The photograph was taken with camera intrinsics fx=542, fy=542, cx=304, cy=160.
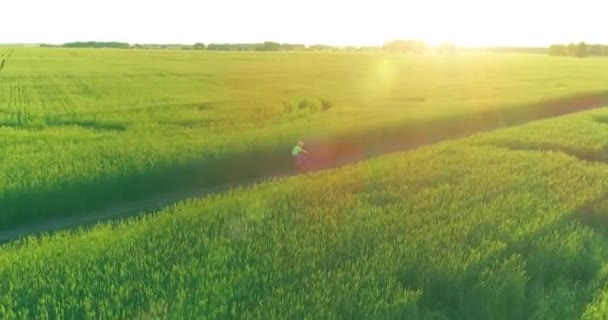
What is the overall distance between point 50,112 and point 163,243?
54.3 feet

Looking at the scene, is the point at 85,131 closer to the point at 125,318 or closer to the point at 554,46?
the point at 125,318

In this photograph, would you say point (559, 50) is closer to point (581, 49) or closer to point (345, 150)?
point (581, 49)

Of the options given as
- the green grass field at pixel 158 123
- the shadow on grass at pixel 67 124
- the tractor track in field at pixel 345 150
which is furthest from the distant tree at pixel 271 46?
the shadow on grass at pixel 67 124

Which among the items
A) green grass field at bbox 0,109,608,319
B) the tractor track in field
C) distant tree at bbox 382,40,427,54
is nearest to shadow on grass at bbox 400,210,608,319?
green grass field at bbox 0,109,608,319

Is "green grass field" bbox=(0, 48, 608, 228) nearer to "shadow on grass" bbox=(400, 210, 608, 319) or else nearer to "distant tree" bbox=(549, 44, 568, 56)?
"shadow on grass" bbox=(400, 210, 608, 319)

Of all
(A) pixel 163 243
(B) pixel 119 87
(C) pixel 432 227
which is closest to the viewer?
(A) pixel 163 243

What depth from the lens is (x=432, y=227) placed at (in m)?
7.41

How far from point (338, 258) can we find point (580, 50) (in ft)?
450

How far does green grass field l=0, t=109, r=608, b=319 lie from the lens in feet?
17.0

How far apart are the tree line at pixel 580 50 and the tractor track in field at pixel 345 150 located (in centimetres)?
10711

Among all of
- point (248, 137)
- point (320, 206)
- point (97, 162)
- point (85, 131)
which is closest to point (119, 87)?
point (85, 131)

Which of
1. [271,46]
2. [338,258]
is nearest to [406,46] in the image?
[271,46]

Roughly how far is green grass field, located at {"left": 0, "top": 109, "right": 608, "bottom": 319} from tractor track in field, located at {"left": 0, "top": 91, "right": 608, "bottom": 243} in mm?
2192

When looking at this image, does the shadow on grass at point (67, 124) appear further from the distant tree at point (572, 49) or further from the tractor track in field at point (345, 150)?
the distant tree at point (572, 49)
